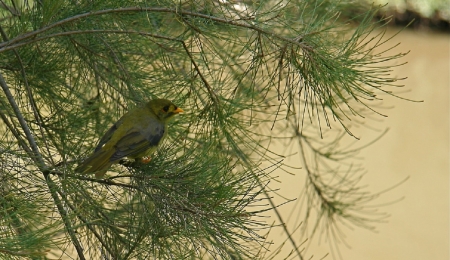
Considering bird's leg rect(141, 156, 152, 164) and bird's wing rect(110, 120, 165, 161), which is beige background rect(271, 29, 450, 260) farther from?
bird's leg rect(141, 156, 152, 164)

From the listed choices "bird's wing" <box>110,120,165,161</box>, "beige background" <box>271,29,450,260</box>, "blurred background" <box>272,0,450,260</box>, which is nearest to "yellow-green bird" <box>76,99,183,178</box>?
"bird's wing" <box>110,120,165,161</box>

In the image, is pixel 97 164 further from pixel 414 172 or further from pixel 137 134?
pixel 414 172

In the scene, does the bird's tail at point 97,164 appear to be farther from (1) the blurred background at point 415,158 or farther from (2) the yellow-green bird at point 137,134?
(1) the blurred background at point 415,158

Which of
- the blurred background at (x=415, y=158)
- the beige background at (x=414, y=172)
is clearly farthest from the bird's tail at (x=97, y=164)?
the beige background at (x=414, y=172)

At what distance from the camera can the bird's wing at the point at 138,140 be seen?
2322 millimetres

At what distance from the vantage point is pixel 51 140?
2445mm

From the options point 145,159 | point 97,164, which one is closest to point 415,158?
point 145,159

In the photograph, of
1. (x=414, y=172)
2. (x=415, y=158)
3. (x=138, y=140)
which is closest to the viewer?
(x=138, y=140)

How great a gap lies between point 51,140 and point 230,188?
Answer: 85cm

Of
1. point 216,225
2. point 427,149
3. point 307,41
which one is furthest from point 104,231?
point 427,149

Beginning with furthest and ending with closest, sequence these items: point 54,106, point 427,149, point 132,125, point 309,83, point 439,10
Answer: point 439,10 → point 427,149 → point 54,106 → point 132,125 → point 309,83

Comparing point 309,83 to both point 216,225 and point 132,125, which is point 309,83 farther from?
point 132,125

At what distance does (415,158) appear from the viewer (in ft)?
22.7

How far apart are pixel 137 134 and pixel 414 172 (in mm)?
4683
